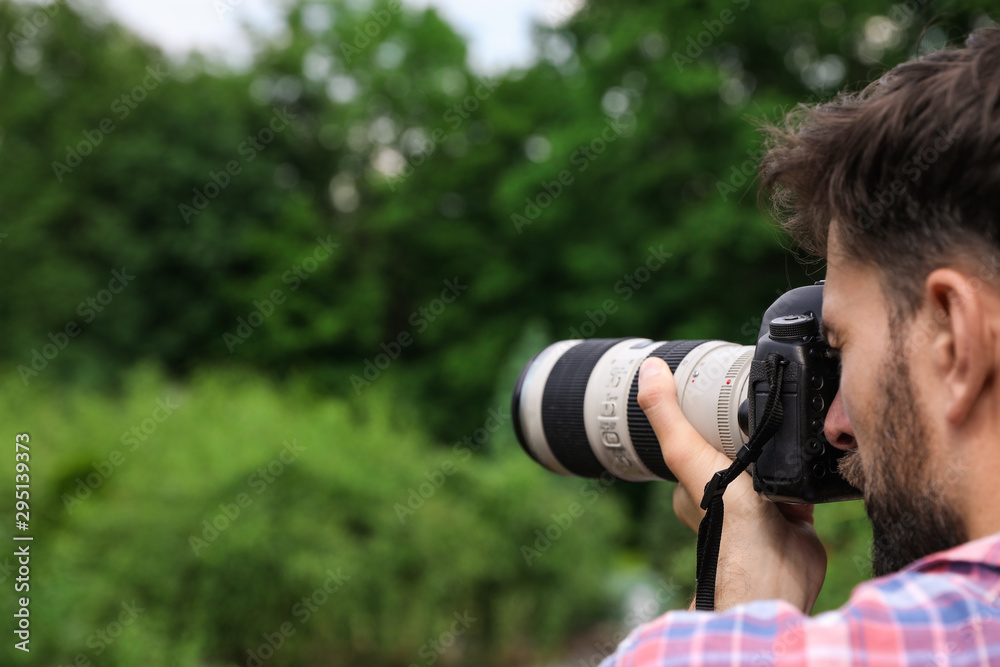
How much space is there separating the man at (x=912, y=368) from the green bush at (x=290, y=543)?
3.11m

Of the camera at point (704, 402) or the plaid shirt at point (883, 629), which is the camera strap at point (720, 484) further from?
the plaid shirt at point (883, 629)

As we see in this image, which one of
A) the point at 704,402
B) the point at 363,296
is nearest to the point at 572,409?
the point at 704,402

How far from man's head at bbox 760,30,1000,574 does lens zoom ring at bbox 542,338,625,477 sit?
75cm

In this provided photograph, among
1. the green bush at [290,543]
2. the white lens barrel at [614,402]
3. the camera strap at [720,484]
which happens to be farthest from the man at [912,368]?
the green bush at [290,543]

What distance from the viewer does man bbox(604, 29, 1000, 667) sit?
70 centimetres

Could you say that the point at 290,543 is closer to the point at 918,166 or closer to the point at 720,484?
the point at 720,484

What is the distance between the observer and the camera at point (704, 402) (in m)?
1.14

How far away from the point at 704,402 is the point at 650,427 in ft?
0.47

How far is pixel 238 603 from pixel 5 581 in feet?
4.96

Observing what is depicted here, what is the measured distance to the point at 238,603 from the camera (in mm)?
4613

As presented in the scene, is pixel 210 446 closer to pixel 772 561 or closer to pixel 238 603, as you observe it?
pixel 238 603

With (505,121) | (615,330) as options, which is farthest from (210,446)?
(505,121)

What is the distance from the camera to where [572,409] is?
1.65 meters

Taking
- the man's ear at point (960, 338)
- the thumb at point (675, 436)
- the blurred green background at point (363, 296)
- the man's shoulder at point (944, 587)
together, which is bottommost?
the blurred green background at point (363, 296)
